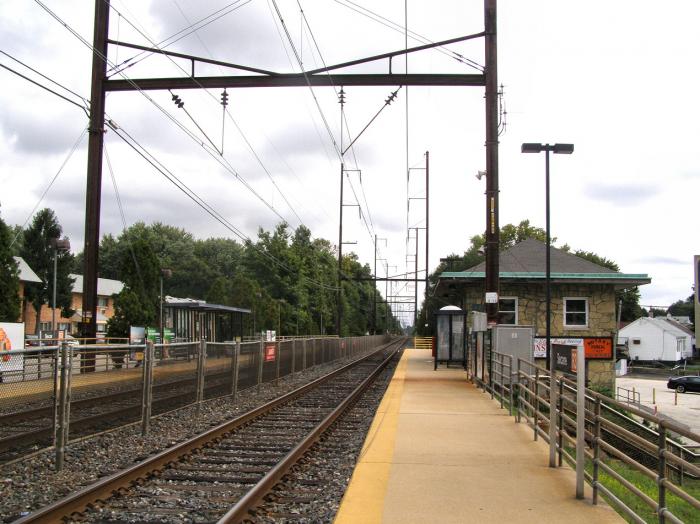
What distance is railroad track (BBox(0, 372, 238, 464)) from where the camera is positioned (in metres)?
7.82

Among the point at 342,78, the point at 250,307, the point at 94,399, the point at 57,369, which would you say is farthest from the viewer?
the point at 250,307

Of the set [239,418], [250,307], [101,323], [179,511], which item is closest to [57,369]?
[179,511]

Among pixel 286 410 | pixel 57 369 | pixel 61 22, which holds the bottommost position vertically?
pixel 286 410

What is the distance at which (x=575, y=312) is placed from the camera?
2733 cm

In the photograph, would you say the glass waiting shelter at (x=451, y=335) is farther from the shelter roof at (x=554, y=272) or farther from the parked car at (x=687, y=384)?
the parked car at (x=687, y=384)

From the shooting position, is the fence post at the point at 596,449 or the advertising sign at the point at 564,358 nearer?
the fence post at the point at 596,449

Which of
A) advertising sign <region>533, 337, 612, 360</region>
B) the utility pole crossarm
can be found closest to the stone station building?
advertising sign <region>533, 337, 612, 360</region>

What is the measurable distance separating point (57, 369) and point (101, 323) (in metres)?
61.2

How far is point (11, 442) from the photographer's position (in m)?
7.77

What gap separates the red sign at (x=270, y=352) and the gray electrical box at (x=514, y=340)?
6.49 m

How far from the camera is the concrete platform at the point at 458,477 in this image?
6.18 meters

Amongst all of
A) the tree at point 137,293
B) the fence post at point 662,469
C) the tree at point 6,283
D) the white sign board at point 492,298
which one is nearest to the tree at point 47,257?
the tree at point 137,293

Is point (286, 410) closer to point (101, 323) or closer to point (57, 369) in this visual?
point (57, 369)

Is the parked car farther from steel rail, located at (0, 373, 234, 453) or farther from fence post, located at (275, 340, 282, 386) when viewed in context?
steel rail, located at (0, 373, 234, 453)
